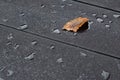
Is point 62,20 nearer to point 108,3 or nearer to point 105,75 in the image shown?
point 108,3

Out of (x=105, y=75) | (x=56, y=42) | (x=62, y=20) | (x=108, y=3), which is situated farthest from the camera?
(x=108, y=3)

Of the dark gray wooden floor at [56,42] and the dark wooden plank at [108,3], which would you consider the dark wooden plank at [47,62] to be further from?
the dark wooden plank at [108,3]

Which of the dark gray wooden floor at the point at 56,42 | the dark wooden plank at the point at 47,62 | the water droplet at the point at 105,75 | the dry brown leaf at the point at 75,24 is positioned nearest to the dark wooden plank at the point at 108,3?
the dark gray wooden floor at the point at 56,42

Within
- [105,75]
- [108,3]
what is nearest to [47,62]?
[105,75]

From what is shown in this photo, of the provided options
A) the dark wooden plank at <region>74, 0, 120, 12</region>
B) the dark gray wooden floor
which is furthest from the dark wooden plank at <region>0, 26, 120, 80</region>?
the dark wooden plank at <region>74, 0, 120, 12</region>

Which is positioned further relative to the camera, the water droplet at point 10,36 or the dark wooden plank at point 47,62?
the water droplet at point 10,36

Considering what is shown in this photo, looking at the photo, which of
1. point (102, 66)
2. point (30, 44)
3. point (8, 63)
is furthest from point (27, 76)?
point (102, 66)

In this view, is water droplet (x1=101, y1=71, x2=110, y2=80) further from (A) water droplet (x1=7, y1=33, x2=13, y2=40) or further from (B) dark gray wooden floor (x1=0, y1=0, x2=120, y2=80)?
(A) water droplet (x1=7, y1=33, x2=13, y2=40)
